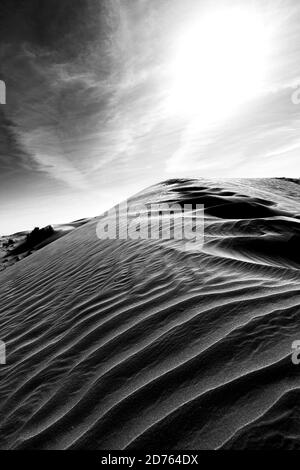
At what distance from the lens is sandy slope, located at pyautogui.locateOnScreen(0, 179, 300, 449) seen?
125 centimetres

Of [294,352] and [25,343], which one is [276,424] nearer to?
[294,352]

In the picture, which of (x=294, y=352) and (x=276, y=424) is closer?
(x=276, y=424)

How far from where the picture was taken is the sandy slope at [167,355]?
125 cm

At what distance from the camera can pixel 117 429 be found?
1338 millimetres

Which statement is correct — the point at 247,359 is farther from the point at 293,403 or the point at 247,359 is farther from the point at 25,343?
the point at 25,343

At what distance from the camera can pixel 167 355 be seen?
5.37ft

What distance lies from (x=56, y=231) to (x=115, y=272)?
878 centimetres

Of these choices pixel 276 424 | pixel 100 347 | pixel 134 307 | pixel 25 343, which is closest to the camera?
pixel 276 424

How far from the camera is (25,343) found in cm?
241
